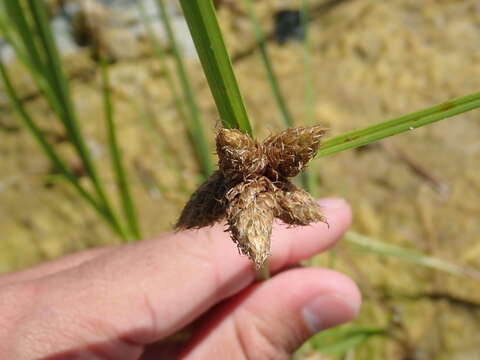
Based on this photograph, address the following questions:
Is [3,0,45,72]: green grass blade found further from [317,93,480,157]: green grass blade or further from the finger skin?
[317,93,480,157]: green grass blade

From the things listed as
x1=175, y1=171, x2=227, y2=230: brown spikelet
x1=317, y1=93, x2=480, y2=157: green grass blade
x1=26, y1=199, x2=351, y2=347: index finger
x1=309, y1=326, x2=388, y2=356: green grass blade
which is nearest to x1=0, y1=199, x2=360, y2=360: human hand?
x1=26, y1=199, x2=351, y2=347: index finger

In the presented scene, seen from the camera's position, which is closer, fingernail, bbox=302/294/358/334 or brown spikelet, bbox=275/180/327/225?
brown spikelet, bbox=275/180/327/225

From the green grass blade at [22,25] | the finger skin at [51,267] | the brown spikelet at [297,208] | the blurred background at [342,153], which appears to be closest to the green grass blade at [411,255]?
the blurred background at [342,153]

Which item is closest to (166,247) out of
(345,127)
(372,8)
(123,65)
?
(345,127)

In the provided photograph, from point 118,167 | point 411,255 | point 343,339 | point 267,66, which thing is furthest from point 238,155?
point 411,255

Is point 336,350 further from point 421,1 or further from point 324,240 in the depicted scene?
point 421,1

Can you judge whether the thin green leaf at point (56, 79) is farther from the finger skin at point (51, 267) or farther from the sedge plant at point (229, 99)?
the sedge plant at point (229, 99)

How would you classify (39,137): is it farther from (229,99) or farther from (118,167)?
(229,99)
